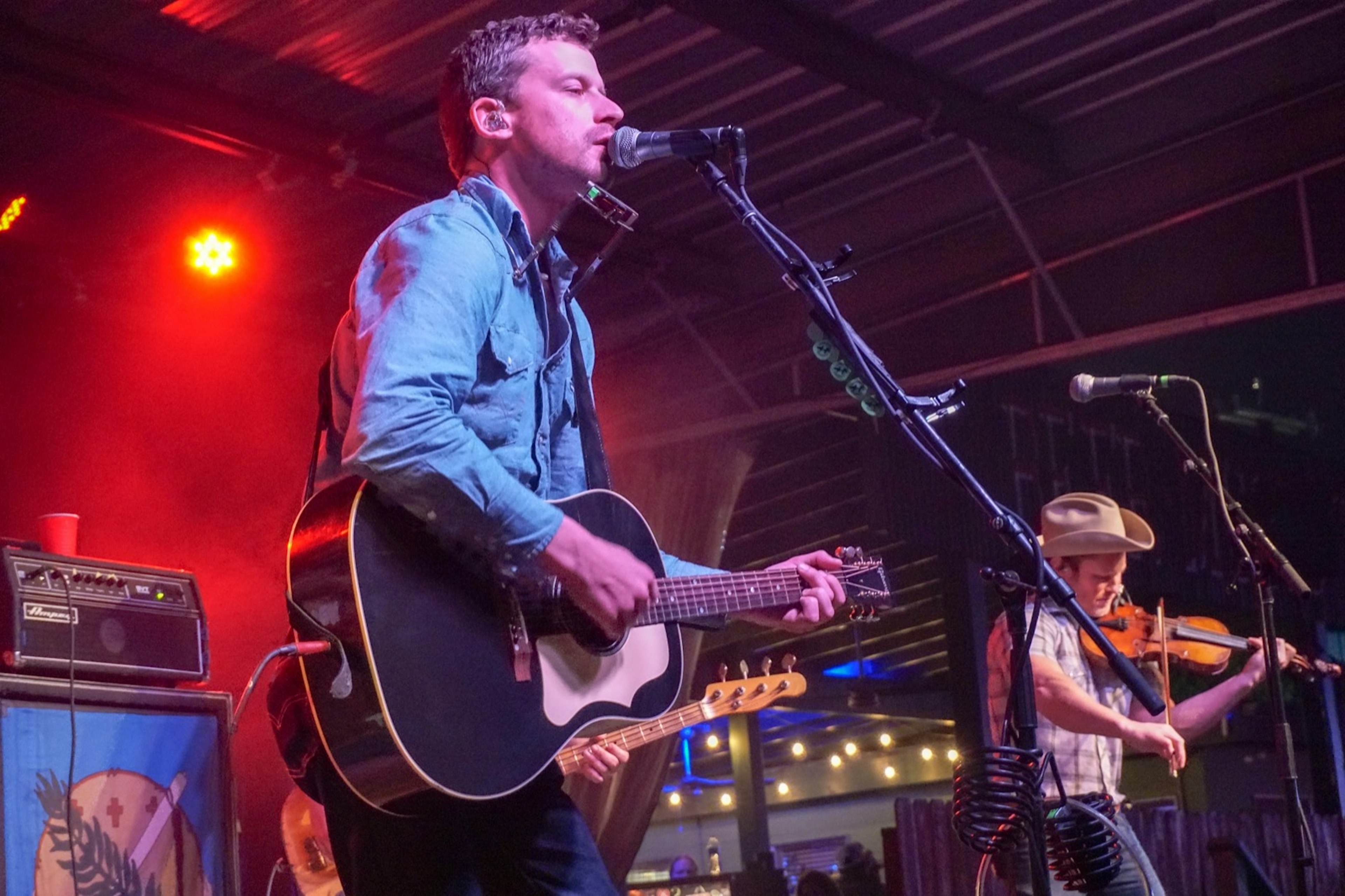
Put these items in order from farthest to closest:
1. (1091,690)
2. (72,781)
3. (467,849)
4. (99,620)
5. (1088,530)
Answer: (1088,530)
(1091,690)
(99,620)
(72,781)
(467,849)

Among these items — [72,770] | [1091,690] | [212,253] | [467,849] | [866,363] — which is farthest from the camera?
[212,253]

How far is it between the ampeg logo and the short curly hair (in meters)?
1.89

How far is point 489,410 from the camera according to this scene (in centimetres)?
238

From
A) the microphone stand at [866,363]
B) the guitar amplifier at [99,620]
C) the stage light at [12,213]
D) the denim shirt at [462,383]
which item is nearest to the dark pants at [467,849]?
the denim shirt at [462,383]

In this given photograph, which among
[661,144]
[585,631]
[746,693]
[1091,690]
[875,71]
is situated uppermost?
[875,71]

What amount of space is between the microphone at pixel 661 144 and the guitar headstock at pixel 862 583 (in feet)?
2.85

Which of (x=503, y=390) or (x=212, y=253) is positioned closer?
(x=503, y=390)

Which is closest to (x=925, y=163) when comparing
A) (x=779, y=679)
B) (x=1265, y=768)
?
(x=779, y=679)

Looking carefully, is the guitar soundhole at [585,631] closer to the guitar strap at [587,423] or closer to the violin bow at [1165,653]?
the guitar strap at [587,423]

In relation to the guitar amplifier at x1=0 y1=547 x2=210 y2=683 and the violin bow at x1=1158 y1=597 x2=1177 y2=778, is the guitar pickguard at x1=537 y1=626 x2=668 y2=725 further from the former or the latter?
the violin bow at x1=1158 y1=597 x2=1177 y2=778

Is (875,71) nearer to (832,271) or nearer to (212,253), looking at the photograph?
(212,253)

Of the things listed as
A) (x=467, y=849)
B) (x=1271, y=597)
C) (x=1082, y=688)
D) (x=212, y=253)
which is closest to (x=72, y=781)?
(x=467, y=849)

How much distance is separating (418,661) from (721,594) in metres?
0.69

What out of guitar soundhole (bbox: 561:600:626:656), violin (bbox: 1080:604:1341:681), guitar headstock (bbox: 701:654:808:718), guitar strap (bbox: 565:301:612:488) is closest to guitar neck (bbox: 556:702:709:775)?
guitar headstock (bbox: 701:654:808:718)
